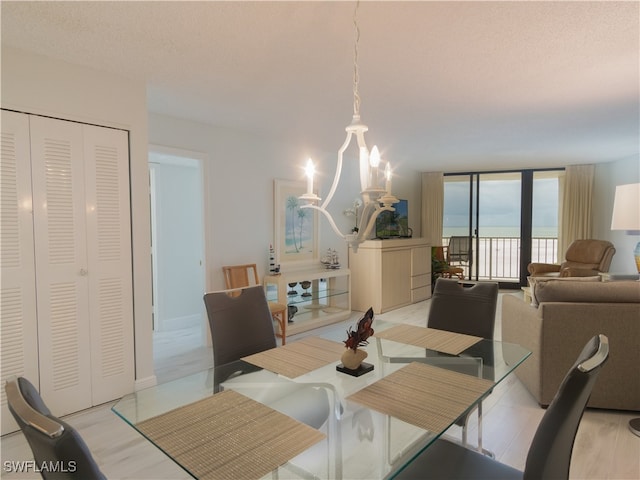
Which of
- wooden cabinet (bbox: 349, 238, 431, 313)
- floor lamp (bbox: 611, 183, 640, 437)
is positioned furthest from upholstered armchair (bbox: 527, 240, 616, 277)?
floor lamp (bbox: 611, 183, 640, 437)

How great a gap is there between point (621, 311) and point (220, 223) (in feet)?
12.0

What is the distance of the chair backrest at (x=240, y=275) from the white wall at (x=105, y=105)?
120cm

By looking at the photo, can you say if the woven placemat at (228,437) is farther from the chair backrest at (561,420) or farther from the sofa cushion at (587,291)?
the sofa cushion at (587,291)

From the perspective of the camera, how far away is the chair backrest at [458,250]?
8.02 meters

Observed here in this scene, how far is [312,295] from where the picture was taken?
5.17 meters

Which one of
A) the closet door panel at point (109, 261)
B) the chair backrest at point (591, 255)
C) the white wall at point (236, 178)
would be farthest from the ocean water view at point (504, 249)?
the closet door panel at point (109, 261)

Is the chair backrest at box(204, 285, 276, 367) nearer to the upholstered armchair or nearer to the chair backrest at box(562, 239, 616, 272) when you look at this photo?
the upholstered armchair

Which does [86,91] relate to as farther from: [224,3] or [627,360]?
[627,360]

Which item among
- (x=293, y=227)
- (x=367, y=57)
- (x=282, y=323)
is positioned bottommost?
(x=282, y=323)

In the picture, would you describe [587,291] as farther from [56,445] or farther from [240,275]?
[240,275]

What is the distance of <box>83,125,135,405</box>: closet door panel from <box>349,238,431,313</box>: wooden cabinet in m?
3.60

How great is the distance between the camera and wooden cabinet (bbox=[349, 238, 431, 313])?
5.73 m

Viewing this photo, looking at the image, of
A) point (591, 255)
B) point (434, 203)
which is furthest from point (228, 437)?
point (434, 203)

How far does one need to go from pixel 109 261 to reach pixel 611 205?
7778 mm
